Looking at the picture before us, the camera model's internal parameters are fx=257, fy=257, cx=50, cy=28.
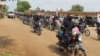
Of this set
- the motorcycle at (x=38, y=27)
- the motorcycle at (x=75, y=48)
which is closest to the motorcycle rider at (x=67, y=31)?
the motorcycle at (x=75, y=48)

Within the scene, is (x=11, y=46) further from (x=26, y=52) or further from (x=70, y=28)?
(x=70, y=28)

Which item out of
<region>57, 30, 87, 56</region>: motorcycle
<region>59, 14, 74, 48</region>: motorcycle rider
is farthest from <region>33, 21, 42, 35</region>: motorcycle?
<region>57, 30, 87, 56</region>: motorcycle

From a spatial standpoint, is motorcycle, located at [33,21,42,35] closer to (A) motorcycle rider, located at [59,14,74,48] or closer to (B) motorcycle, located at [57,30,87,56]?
(A) motorcycle rider, located at [59,14,74,48]

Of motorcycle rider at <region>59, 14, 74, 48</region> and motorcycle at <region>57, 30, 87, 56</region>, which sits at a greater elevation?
motorcycle rider at <region>59, 14, 74, 48</region>

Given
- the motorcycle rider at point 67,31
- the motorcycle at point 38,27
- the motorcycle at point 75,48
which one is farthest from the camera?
the motorcycle at point 38,27

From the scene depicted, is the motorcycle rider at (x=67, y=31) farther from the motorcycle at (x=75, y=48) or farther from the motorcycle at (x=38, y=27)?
the motorcycle at (x=38, y=27)

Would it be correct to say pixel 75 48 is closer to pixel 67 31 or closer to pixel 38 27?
pixel 67 31

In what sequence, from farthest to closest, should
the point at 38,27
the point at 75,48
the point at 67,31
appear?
the point at 38,27 → the point at 67,31 → the point at 75,48

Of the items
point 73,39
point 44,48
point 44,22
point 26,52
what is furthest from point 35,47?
point 44,22

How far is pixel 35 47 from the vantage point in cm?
1209

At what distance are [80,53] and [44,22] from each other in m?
17.7

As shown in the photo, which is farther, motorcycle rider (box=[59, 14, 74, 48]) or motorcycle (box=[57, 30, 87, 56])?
motorcycle rider (box=[59, 14, 74, 48])

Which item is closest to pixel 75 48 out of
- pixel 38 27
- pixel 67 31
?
pixel 67 31

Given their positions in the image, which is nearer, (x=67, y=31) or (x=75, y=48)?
(x=75, y=48)
